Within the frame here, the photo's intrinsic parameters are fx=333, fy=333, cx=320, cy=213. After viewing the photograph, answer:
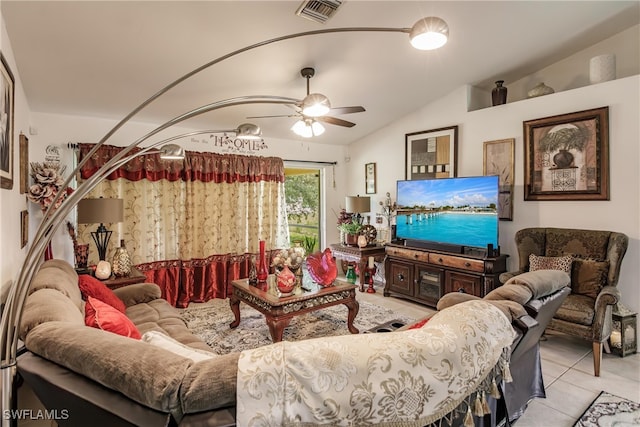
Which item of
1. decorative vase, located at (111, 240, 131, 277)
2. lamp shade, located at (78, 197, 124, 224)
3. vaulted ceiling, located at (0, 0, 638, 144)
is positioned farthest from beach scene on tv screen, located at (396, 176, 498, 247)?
lamp shade, located at (78, 197, 124, 224)

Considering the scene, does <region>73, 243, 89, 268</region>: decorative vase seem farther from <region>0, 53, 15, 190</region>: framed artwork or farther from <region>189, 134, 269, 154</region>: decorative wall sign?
<region>189, 134, 269, 154</region>: decorative wall sign

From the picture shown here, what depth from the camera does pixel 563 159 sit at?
3.48 m

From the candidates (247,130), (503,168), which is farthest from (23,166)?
(503,168)

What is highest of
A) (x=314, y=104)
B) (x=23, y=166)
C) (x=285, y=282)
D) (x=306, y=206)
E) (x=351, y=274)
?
(x=314, y=104)

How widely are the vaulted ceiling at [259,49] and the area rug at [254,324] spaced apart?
2.38m

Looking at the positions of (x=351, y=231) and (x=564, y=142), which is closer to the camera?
(x=564, y=142)

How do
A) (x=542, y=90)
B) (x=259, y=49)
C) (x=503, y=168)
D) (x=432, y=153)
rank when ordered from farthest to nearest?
1. (x=432, y=153)
2. (x=503, y=168)
3. (x=542, y=90)
4. (x=259, y=49)

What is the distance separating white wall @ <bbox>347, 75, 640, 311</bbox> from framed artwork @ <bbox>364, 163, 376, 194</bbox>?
0.21 metres

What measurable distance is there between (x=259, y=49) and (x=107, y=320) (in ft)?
7.74

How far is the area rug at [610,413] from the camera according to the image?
2.01m

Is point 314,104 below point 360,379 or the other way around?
the other way around

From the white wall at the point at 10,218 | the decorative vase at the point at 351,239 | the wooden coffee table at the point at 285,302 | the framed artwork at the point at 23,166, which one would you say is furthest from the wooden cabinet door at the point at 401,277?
the framed artwork at the point at 23,166

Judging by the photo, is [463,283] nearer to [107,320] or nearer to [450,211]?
[450,211]

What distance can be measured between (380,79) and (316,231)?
9.58 ft
